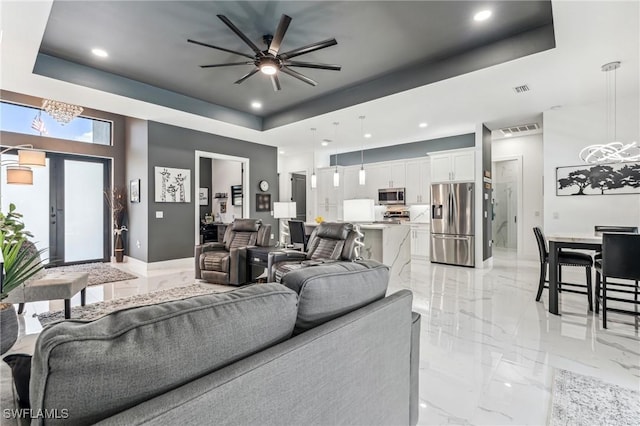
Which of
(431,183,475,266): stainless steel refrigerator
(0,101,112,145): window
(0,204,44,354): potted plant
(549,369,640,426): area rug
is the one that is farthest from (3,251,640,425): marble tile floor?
(0,101,112,145): window

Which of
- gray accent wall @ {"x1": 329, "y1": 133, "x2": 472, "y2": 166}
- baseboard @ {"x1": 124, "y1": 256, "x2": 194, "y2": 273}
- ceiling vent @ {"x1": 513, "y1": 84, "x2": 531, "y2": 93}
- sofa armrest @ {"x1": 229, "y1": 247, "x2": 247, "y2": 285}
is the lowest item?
baseboard @ {"x1": 124, "y1": 256, "x2": 194, "y2": 273}

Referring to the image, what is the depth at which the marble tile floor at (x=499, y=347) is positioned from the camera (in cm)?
177

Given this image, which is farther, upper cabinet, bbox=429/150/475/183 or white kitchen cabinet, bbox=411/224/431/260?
white kitchen cabinet, bbox=411/224/431/260

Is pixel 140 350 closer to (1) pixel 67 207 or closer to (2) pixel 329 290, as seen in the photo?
(2) pixel 329 290

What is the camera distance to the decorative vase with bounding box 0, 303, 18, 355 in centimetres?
142

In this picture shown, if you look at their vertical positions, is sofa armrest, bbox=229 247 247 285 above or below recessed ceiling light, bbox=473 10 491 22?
below

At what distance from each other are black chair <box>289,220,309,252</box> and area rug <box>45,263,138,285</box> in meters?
2.78

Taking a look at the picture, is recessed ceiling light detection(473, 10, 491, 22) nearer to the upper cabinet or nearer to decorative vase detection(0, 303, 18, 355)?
the upper cabinet

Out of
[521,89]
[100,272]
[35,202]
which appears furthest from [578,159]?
[35,202]

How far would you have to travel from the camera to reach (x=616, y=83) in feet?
12.9

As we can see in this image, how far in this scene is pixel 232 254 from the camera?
439 centimetres

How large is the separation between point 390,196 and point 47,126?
24.2 ft

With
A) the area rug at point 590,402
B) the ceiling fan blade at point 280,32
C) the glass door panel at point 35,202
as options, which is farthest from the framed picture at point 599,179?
the glass door panel at point 35,202

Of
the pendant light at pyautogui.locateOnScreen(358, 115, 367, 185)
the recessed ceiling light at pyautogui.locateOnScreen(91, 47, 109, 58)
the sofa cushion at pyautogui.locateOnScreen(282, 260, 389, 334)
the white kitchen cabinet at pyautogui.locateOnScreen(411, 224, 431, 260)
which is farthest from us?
the white kitchen cabinet at pyautogui.locateOnScreen(411, 224, 431, 260)
